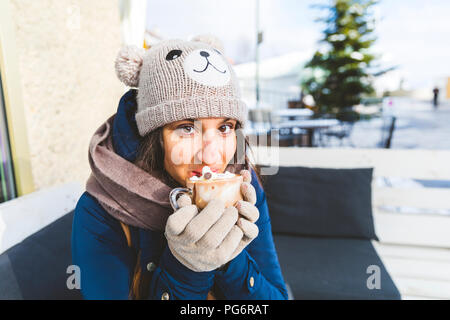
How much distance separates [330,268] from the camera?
164 cm

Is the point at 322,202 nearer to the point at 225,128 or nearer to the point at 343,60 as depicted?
the point at 225,128

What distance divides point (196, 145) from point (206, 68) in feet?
0.60

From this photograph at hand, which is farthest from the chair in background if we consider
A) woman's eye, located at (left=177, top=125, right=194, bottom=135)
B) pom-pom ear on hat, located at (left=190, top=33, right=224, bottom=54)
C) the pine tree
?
woman's eye, located at (left=177, top=125, right=194, bottom=135)

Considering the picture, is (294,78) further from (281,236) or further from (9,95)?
(9,95)

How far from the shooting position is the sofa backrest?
195 cm

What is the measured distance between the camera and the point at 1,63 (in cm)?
128

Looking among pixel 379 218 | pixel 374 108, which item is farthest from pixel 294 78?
pixel 379 218

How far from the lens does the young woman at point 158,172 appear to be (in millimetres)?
707

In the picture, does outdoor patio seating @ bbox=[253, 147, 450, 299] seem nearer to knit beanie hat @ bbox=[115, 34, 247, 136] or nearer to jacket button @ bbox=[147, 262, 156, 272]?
jacket button @ bbox=[147, 262, 156, 272]

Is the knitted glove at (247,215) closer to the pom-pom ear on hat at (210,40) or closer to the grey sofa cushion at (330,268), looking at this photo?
the pom-pom ear on hat at (210,40)

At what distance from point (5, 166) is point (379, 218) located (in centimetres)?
219

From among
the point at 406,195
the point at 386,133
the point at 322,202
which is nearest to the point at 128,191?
the point at 322,202

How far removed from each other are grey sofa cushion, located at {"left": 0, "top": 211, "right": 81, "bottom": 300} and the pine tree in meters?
6.14

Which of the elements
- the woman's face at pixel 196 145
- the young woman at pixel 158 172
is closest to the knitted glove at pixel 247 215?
the young woman at pixel 158 172
